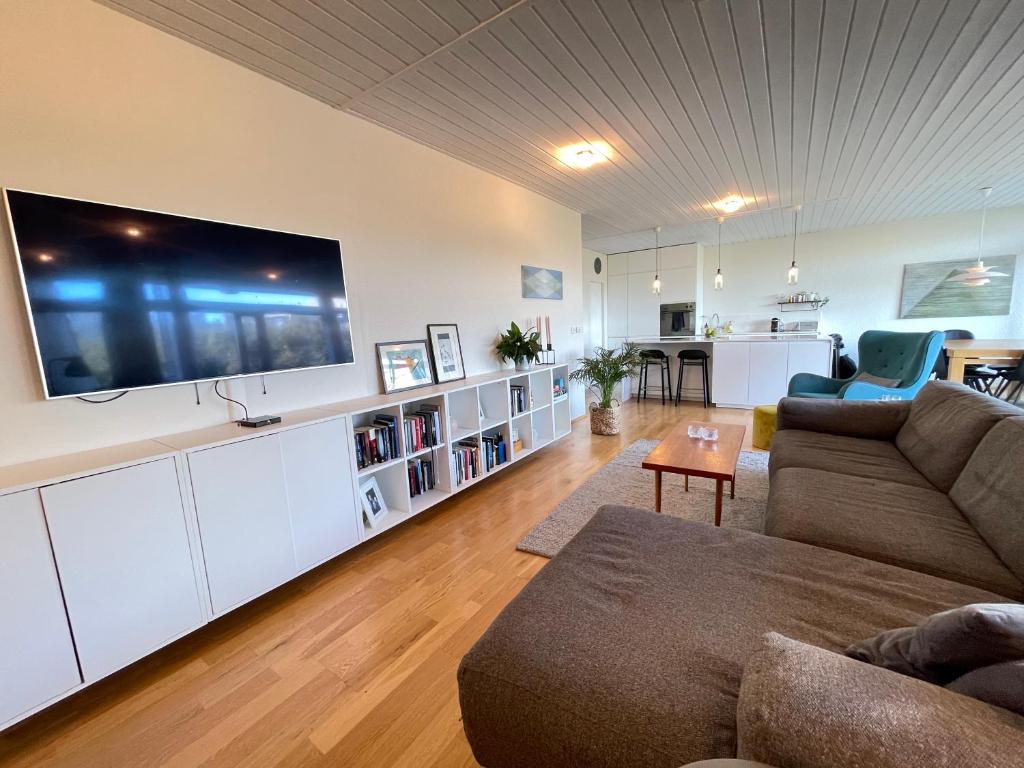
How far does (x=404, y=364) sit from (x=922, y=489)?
2.81 meters

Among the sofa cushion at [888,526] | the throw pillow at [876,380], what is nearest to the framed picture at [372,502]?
the sofa cushion at [888,526]

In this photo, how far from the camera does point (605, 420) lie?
14.8ft

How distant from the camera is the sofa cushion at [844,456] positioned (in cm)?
200

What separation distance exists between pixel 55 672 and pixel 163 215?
5.41 feet

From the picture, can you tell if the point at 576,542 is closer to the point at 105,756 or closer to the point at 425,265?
the point at 105,756

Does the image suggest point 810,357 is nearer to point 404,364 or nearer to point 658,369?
point 658,369

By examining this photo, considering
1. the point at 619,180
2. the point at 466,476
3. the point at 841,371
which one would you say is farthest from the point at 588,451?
the point at 841,371

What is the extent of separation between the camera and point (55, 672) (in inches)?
52.4

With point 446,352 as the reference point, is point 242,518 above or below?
below

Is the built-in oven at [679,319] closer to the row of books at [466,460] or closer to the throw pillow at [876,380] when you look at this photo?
the throw pillow at [876,380]

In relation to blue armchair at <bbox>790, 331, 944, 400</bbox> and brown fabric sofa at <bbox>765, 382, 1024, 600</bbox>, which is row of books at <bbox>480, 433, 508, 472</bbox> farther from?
blue armchair at <bbox>790, 331, 944, 400</bbox>

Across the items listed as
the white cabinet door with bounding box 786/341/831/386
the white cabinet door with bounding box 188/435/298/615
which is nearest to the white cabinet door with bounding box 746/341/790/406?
the white cabinet door with bounding box 786/341/831/386

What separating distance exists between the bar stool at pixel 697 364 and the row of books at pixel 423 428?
4.41m

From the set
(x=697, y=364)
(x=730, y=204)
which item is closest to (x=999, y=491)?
(x=730, y=204)
